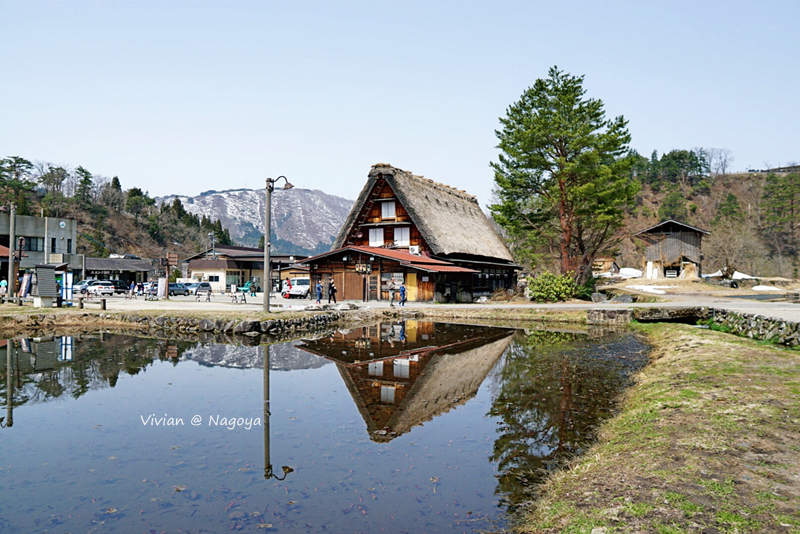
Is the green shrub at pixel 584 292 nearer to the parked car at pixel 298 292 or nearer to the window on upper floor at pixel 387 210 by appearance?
the window on upper floor at pixel 387 210

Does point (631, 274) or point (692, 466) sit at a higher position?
point (631, 274)

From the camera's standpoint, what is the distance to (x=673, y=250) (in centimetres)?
5388

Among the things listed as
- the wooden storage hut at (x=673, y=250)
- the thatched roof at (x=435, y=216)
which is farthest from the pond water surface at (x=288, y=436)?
the wooden storage hut at (x=673, y=250)

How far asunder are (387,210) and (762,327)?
26817 millimetres

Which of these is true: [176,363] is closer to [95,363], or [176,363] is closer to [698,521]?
[95,363]

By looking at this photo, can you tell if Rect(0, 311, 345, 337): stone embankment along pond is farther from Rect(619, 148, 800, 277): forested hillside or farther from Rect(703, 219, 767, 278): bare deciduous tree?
Rect(703, 219, 767, 278): bare deciduous tree

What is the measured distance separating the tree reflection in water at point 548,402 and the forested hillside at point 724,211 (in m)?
31.4

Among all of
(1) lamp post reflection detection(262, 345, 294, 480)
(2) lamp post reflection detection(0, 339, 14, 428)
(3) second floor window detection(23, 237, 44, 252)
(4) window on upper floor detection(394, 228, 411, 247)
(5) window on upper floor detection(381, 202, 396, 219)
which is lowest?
(1) lamp post reflection detection(262, 345, 294, 480)

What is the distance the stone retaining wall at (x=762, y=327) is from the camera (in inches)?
504

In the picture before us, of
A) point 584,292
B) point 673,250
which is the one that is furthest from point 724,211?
point 584,292

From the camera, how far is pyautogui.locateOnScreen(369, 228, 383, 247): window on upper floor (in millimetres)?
38312

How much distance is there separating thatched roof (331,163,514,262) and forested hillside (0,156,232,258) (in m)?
46.8

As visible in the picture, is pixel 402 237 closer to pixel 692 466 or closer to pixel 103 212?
pixel 692 466

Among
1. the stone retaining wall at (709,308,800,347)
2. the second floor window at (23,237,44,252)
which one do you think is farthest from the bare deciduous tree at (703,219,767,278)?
the second floor window at (23,237,44,252)
